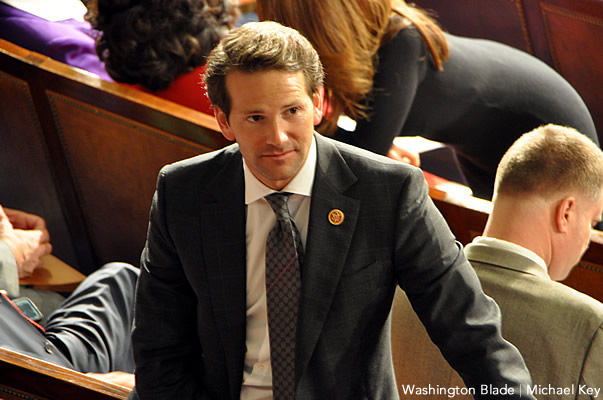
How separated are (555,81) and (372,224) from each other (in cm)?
134

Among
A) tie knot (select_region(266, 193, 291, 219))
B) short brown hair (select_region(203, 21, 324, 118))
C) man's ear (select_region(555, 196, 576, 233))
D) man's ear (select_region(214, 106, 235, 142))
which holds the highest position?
short brown hair (select_region(203, 21, 324, 118))

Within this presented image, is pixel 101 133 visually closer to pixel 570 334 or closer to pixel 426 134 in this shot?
pixel 426 134

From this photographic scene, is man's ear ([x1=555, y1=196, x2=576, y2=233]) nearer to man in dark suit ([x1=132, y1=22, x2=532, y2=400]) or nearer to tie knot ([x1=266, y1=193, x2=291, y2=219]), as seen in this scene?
man in dark suit ([x1=132, y1=22, x2=532, y2=400])

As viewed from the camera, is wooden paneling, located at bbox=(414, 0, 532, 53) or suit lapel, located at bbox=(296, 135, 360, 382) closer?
suit lapel, located at bbox=(296, 135, 360, 382)

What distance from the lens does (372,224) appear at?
132 centimetres

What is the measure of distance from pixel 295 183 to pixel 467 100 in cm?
111

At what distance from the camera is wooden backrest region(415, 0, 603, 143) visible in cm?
319

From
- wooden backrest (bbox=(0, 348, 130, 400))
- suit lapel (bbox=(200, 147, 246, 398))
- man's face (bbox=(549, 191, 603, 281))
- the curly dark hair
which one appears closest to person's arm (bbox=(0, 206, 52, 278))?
the curly dark hair

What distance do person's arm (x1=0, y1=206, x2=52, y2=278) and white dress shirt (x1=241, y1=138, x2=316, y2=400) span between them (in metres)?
1.22

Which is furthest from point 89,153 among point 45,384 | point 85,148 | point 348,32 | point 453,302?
point 453,302

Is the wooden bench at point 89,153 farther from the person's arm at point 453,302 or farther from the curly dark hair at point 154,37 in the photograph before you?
the person's arm at point 453,302

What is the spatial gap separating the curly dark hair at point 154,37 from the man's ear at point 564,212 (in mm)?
1251

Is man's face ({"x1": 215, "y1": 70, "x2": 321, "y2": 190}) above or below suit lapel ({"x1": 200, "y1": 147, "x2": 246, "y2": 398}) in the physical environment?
above

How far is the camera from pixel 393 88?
84.6 inches
